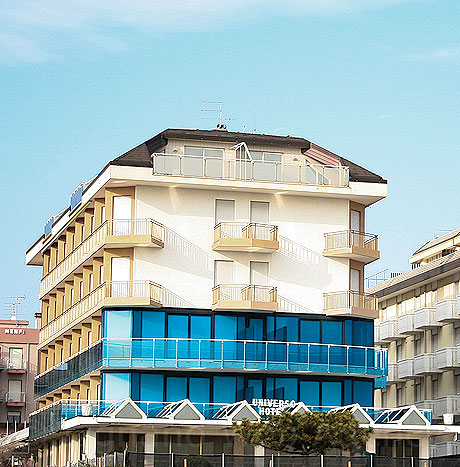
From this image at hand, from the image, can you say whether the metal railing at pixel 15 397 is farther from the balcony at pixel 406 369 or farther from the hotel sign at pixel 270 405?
the hotel sign at pixel 270 405

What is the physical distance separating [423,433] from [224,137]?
18781mm

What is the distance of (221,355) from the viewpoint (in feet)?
208

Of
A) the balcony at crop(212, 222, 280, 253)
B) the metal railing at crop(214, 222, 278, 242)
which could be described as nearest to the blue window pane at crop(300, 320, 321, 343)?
the balcony at crop(212, 222, 280, 253)

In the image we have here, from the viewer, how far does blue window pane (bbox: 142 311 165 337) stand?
63875 mm

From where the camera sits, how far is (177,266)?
6525 centimetres

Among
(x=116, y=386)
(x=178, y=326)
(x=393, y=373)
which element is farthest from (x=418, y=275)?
(x=116, y=386)

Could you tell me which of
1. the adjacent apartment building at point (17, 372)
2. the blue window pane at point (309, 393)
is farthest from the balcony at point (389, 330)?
the adjacent apartment building at point (17, 372)

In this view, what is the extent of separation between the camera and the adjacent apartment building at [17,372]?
117 metres

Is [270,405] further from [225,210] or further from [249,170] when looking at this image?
[249,170]

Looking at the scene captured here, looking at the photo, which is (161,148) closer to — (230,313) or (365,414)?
(230,313)

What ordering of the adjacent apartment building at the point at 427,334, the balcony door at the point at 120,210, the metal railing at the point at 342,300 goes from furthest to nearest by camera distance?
the adjacent apartment building at the point at 427,334, the metal railing at the point at 342,300, the balcony door at the point at 120,210

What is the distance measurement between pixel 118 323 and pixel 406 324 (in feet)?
86.6

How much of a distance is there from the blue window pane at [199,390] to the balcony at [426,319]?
69.9ft

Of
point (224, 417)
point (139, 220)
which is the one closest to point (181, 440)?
point (224, 417)
